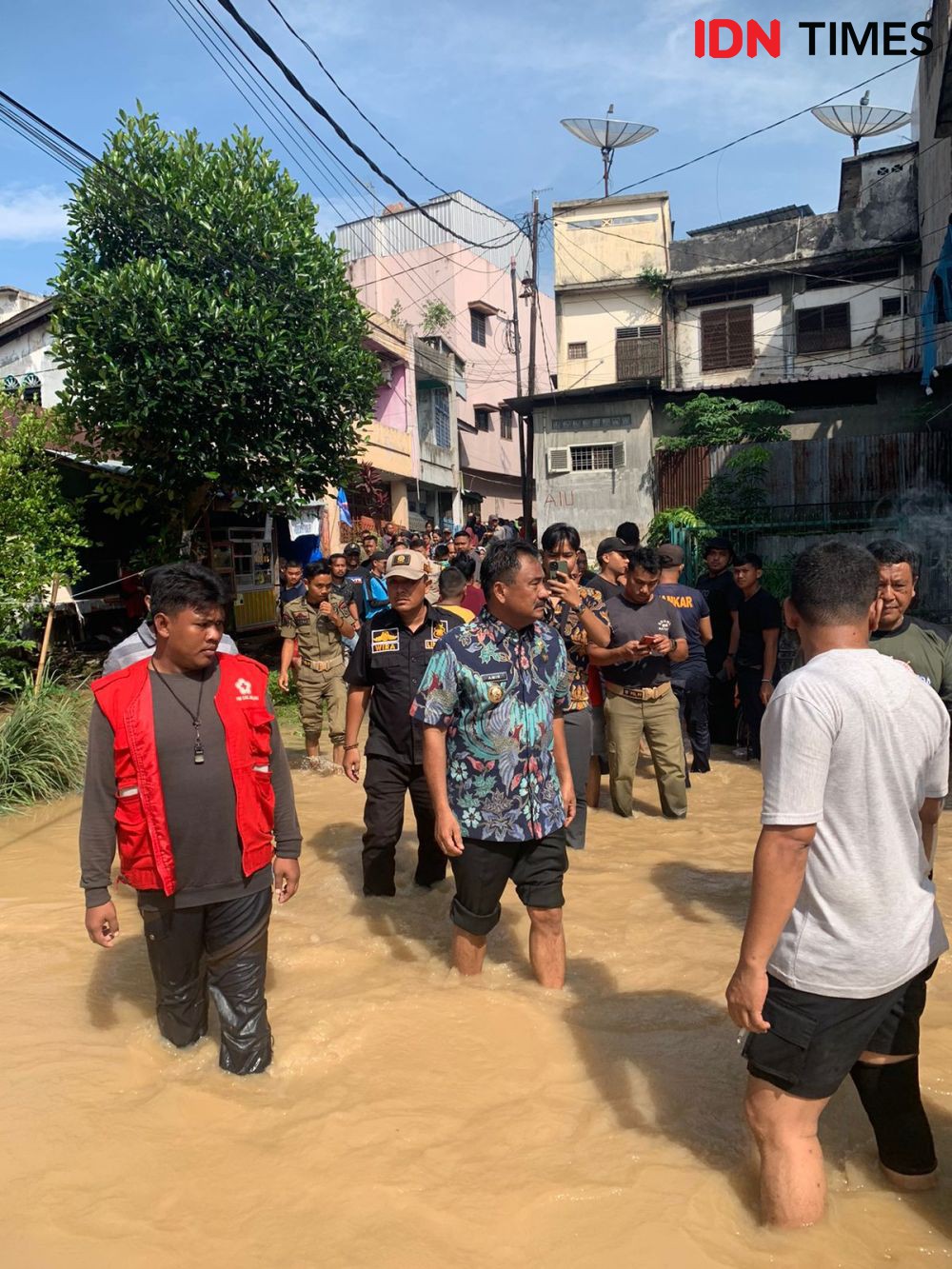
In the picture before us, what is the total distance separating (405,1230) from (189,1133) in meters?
0.91

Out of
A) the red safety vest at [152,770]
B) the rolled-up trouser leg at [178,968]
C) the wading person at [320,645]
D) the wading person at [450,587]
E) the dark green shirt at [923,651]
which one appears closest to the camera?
the red safety vest at [152,770]

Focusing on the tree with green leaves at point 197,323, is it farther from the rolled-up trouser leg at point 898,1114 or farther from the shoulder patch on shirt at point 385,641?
the rolled-up trouser leg at point 898,1114

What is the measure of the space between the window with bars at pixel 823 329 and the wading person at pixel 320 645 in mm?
20620

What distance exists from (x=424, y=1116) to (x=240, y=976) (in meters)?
0.83

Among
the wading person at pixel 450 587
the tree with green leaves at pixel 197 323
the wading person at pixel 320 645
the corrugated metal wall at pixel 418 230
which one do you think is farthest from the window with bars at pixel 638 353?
the wading person at pixel 450 587

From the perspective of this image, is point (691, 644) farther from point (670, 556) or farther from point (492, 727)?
point (492, 727)

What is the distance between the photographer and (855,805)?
7.01ft

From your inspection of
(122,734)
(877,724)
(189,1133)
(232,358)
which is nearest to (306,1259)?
(189,1133)

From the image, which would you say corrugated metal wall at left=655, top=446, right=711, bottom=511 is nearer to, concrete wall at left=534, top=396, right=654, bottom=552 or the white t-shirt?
concrete wall at left=534, top=396, right=654, bottom=552

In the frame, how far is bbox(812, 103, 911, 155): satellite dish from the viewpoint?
24750mm

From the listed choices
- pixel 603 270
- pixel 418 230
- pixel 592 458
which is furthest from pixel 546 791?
pixel 418 230

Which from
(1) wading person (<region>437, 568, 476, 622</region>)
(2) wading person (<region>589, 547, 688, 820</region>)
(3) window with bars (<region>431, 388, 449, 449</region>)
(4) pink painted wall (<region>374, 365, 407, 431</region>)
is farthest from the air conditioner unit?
(1) wading person (<region>437, 568, 476, 622</region>)

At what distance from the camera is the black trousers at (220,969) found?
10.4 ft

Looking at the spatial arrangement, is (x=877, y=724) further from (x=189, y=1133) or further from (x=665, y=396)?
(x=665, y=396)
